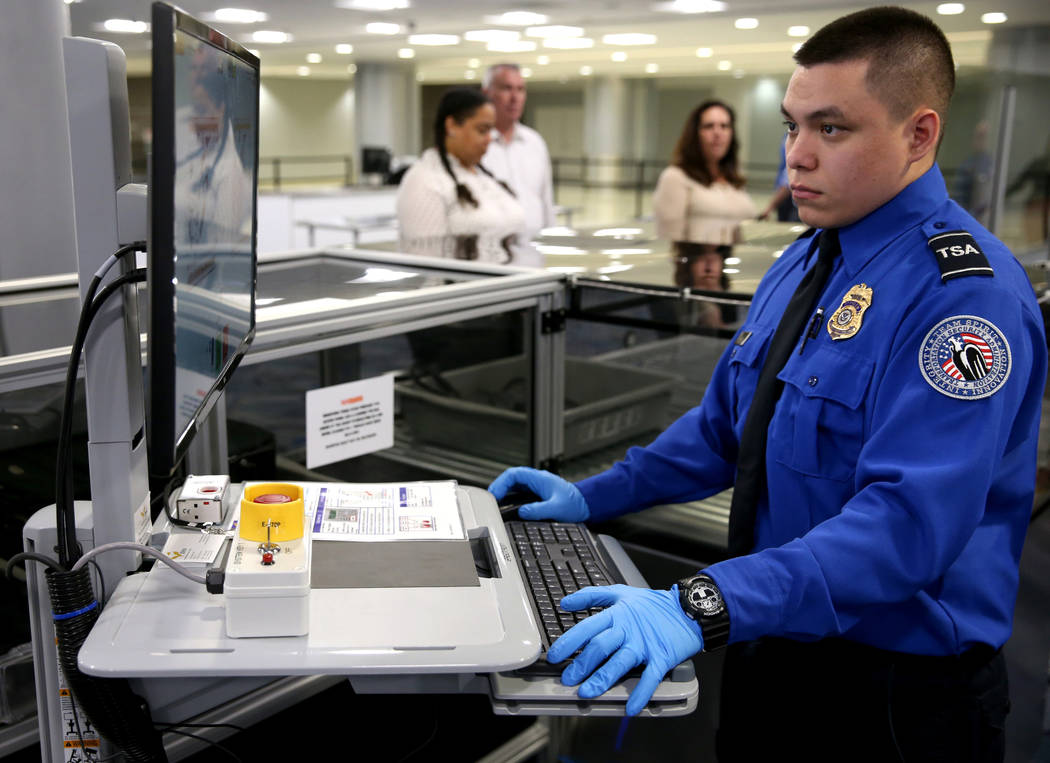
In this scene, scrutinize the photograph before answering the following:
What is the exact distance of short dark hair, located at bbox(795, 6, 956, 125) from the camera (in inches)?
44.4

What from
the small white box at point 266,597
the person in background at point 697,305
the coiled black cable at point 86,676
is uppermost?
the person in background at point 697,305

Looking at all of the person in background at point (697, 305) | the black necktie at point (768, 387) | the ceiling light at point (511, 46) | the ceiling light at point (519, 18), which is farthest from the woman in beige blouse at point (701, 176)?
the ceiling light at point (511, 46)

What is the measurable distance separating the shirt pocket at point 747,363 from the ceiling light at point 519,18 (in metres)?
8.59

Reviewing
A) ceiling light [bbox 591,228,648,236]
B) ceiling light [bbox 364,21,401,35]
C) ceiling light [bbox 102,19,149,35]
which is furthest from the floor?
ceiling light [bbox 102,19,149,35]

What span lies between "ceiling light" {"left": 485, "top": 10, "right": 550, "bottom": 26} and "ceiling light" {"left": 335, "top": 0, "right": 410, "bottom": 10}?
44.2 inches

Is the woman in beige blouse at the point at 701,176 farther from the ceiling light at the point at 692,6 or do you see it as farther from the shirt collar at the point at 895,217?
the ceiling light at the point at 692,6

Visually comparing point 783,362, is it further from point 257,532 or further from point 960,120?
point 960,120

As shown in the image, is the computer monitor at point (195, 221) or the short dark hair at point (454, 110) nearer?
the computer monitor at point (195, 221)

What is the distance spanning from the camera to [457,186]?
10.2ft

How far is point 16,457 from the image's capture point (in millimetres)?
1233

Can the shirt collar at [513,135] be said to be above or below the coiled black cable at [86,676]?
A: above

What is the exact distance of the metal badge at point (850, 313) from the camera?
1.18 metres

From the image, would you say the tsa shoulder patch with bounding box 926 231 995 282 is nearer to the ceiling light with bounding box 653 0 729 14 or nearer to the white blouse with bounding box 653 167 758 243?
the white blouse with bounding box 653 167 758 243

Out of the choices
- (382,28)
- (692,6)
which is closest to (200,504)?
(692,6)
